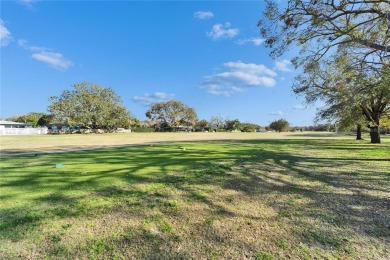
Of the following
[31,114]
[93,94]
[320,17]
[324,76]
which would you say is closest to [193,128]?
[93,94]

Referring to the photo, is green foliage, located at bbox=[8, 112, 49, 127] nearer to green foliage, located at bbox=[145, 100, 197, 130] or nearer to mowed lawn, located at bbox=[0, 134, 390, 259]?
green foliage, located at bbox=[145, 100, 197, 130]

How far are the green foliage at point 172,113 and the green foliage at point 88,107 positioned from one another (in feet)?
75.3

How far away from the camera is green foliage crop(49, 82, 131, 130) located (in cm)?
5059

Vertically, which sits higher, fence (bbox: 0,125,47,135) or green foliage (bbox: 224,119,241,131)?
green foliage (bbox: 224,119,241,131)

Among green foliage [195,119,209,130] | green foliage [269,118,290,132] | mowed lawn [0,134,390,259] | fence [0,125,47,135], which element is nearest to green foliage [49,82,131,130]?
fence [0,125,47,135]

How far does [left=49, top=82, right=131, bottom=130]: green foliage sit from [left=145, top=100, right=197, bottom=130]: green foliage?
23.0 m

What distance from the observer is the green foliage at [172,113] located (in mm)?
78500

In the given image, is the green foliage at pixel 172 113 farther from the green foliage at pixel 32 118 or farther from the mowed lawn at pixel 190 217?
the mowed lawn at pixel 190 217

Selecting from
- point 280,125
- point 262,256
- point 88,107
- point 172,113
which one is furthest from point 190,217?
point 280,125

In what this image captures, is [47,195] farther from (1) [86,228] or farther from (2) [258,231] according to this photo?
(2) [258,231]

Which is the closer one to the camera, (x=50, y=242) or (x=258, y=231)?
(x=50, y=242)

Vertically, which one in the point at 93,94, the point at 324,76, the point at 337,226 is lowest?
the point at 337,226

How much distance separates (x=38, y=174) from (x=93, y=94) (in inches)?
2023

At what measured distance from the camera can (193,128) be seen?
9244 cm
